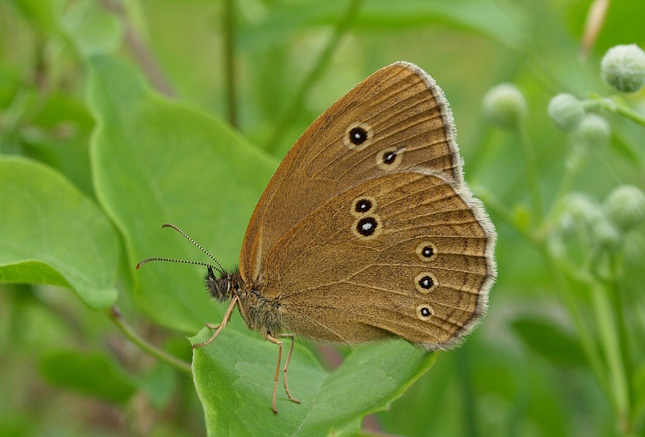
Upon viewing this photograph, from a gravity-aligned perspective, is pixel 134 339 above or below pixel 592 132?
below

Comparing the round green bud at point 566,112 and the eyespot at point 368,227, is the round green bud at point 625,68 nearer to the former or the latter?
the round green bud at point 566,112

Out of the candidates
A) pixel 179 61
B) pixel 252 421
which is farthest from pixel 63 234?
pixel 179 61

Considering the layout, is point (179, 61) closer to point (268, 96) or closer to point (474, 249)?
point (268, 96)

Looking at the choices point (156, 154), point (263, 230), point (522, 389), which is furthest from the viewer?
point (522, 389)

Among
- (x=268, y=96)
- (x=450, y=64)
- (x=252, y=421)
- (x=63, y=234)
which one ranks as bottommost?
(x=252, y=421)

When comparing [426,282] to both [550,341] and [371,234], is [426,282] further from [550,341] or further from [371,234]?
[550,341]

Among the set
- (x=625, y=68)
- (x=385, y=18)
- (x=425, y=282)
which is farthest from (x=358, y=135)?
(x=385, y=18)
